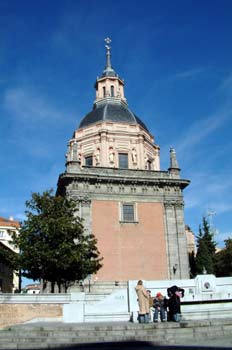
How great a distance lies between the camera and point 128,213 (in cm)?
3206

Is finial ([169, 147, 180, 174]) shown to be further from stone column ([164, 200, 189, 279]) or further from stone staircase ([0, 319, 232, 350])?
stone staircase ([0, 319, 232, 350])

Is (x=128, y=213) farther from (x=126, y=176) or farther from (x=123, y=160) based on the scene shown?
(x=123, y=160)

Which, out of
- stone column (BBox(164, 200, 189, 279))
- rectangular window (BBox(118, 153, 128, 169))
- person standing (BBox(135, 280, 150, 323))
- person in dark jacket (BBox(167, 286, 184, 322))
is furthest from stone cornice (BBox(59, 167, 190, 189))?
person in dark jacket (BBox(167, 286, 184, 322))

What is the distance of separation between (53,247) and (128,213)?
9043mm

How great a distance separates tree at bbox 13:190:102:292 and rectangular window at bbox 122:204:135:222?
20.9 feet

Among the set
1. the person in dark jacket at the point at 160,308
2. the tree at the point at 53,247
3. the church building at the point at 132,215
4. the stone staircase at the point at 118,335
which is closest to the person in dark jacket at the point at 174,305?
the person in dark jacket at the point at 160,308

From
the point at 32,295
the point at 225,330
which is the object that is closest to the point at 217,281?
the point at 225,330

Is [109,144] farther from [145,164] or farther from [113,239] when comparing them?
[113,239]

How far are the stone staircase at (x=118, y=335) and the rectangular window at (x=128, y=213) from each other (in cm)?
1893

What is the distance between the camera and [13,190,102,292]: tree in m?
23.8

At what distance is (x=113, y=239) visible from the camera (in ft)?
101

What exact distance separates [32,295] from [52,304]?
103cm

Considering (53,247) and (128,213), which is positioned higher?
(128,213)

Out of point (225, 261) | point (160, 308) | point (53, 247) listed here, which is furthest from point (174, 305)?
point (225, 261)
